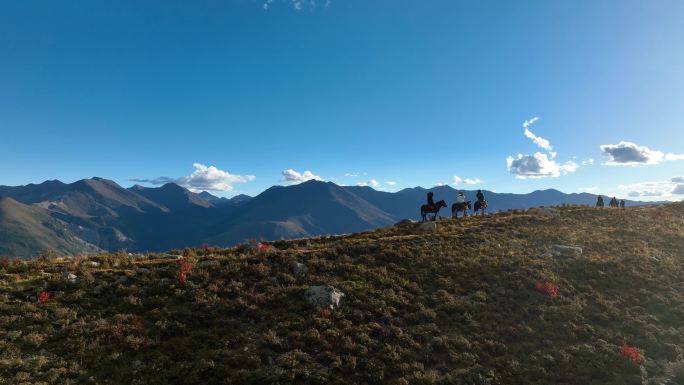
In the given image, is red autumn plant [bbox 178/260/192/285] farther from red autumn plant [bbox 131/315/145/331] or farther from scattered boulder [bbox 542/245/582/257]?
scattered boulder [bbox 542/245/582/257]

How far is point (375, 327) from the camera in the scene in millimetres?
19250

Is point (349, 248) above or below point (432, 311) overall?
above

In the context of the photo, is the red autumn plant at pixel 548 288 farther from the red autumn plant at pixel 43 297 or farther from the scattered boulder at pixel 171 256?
the red autumn plant at pixel 43 297

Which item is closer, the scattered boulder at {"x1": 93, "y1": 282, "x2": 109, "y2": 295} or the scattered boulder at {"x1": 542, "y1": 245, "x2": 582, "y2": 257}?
the scattered boulder at {"x1": 93, "y1": 282, "x2": 109, "y2": 295}

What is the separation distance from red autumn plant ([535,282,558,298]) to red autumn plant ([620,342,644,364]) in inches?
213

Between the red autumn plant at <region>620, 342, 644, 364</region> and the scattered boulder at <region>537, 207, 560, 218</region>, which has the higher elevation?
the scattered boulder at <region>537, 207, 560, 218</region>

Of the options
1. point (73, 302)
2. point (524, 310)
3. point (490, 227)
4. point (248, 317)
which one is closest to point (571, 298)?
point (524, 310)

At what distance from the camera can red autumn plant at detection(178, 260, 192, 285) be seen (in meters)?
22.0

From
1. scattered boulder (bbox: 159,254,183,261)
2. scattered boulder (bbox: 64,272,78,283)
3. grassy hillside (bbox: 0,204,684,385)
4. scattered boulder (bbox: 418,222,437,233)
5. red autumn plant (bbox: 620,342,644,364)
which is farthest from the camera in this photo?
scattered boulder (bbox: 418,222,437,233)

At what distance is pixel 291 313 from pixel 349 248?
10917 millimetres

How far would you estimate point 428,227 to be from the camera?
40.4 meters

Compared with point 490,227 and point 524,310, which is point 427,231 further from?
point 524,310

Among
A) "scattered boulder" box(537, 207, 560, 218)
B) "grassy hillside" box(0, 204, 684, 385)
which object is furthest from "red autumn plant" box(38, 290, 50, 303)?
"scattered boulder" box(537, 207, 560, 218)

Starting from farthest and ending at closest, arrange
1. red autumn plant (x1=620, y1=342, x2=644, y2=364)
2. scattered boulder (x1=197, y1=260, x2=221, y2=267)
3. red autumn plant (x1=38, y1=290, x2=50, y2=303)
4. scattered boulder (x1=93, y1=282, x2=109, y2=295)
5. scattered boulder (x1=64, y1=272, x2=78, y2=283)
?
1. scattered boulder (x1=197, y1=260, x2=221, y2=267)
2. scattered boulder (x1=64, y1=272, x2=78, y2=283)
3. scattered boulder (x1=93, y1=282, x2=109, y2=295)
4. red autumn plant (x1=38, y1=290, x2=50, y2=303)
5. red autumn plant (x1=620, y1=342, x2=644, y2=364)
